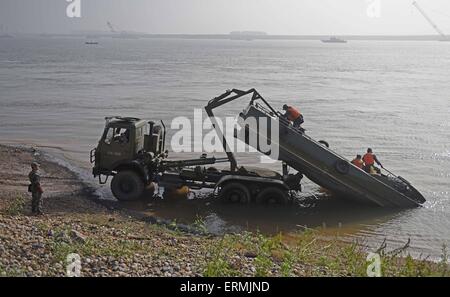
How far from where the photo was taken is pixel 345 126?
98.8 feet

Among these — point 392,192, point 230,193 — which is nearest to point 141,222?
point 230,193

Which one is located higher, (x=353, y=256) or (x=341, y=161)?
(x=341, y=161)

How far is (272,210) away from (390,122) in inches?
782

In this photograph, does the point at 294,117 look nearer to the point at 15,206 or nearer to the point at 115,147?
the point at 115,147

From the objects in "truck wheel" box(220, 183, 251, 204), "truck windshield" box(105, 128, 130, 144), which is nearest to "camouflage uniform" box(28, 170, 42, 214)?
"truck windshield" box(105, 128, 130, 144)

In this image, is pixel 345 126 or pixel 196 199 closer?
pixel 196 199

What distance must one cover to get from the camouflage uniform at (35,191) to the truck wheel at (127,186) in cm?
260

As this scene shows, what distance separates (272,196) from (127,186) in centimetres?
422

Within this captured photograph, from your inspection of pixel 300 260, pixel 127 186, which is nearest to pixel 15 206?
pixel 127 186

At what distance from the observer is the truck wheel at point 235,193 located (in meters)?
14.6

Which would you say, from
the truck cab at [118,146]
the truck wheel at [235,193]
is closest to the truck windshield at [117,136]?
the truck cab at [118,146]

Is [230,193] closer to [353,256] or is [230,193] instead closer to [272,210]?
[272,210]

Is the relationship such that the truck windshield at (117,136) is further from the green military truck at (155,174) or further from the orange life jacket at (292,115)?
the orange life jacket at (292,115)
